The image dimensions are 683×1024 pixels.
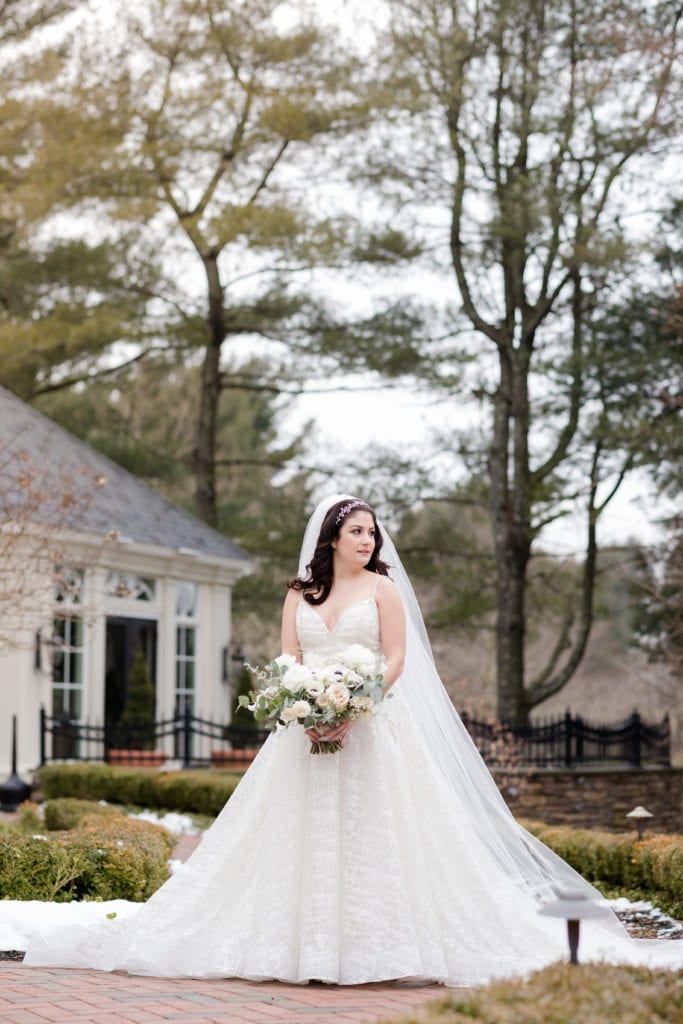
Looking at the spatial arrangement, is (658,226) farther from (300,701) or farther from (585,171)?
(300,701)

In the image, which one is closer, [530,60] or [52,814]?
[52,814]

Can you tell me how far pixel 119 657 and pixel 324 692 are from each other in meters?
15.1

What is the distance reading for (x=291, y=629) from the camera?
678 centimetres

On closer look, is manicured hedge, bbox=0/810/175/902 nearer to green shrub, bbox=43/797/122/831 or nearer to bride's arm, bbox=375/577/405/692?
bride's arm, bbox=375/577/405/692

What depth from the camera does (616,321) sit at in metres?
22.4

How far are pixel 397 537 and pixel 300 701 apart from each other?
59.7ft

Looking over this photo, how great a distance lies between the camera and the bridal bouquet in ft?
20.3

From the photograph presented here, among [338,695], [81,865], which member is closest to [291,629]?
[338,695]

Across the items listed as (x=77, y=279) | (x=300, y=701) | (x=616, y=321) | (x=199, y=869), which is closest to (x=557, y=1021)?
(x=300, y=701)

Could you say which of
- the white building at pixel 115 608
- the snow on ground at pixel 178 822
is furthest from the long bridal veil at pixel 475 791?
the white building at pixel 115 608

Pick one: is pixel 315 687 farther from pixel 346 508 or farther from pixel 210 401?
pixel 210 401

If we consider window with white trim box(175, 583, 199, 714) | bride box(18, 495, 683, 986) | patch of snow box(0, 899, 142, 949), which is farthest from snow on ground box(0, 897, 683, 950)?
window with white trim box(175, 583, 199, 714)

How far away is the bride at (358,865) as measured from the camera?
6.04 metres

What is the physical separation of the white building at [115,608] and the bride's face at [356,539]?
1029cm
